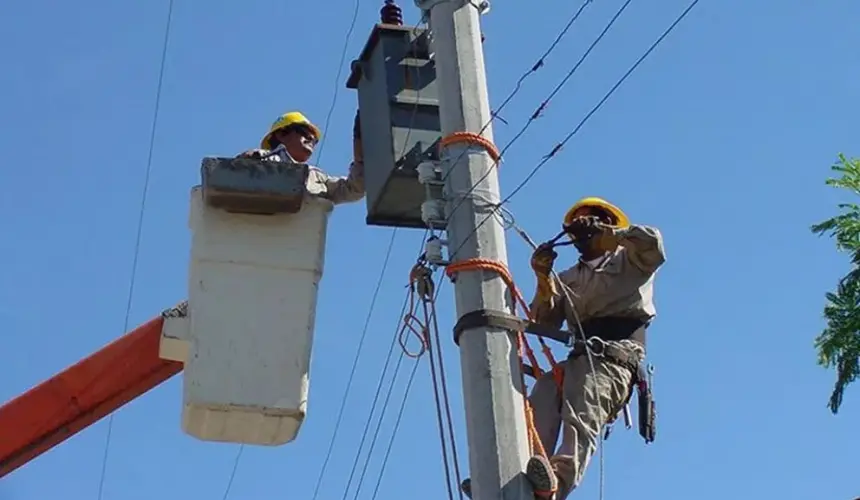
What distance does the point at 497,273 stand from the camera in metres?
5.81

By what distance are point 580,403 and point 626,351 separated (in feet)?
1.23

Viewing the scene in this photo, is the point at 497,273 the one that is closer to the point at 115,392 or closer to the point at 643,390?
the point at 643,390

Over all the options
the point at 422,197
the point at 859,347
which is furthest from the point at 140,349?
the point at 859,347

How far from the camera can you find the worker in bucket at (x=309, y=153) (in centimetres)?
666

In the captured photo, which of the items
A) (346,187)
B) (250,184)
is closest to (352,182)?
(346,187)

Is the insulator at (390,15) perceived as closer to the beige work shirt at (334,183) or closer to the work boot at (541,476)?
the beige work shirt at (334,183)

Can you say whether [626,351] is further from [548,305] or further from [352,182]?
[352,182]

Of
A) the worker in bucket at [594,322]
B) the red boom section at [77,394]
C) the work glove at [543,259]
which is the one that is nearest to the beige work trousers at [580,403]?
the worker in bucket at [594,322]

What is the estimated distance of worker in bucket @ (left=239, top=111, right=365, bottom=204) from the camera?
666cm

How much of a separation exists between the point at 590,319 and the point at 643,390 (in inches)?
15.7

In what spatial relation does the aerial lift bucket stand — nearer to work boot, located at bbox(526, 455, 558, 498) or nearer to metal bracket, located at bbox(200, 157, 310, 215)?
metal bracket, located at bbox(200, 157, 310, 215)

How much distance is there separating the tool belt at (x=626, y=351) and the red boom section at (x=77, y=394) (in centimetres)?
201

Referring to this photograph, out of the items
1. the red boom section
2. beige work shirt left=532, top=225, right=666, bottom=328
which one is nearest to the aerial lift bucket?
the red boom section

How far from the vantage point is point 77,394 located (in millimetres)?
7289
